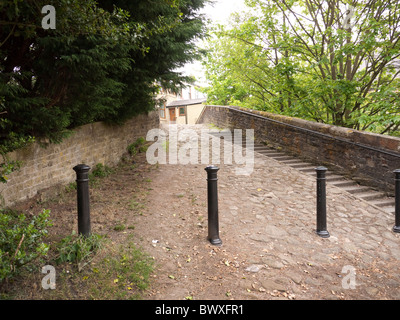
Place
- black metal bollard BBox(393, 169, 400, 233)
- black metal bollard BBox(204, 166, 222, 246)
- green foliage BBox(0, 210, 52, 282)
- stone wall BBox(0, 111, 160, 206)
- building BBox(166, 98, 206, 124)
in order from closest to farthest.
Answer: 1. green foliage BBox(0, 210, 52, 282)
2. black metal bollard BBox(204, 166, 222, 246)
3. stone wall BBox(0, 111, 160, 206)
4. black metal bollard BBox(393, 169, 400, 233)
5. building BBox(166, 98, 206, 124)

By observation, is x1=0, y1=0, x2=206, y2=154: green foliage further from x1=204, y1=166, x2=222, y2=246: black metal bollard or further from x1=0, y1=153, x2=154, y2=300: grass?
x1=204, y1=166, x2=222, y2=246: black metal bollard

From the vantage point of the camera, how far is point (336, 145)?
7.59 meters

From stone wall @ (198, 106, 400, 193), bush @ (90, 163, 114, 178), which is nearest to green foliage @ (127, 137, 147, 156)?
bush @ (90, 163, 114, 178)

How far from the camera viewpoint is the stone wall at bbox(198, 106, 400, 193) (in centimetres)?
638

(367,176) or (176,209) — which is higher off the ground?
(367,176)

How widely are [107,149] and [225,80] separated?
14.5 m

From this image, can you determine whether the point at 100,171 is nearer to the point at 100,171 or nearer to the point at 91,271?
the point at 100,171

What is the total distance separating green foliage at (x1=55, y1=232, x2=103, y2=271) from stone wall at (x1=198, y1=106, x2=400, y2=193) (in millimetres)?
5736


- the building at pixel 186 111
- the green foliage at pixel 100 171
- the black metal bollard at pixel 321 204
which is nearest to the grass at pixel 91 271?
the black metal bollard at pixel 321 204

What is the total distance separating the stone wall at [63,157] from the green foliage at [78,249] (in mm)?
1644
